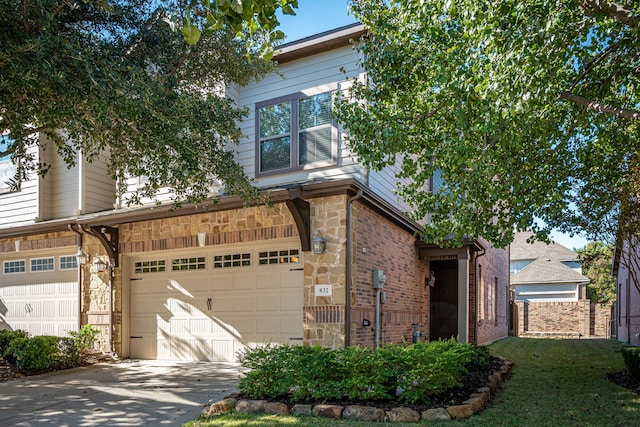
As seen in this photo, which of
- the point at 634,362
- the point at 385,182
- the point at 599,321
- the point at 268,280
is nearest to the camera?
the point at 634,362

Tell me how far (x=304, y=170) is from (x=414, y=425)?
5694 millimetres

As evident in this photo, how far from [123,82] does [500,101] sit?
4.59 metres

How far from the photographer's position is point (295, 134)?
33.3 ft

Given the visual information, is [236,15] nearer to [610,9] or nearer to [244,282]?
[610,9]

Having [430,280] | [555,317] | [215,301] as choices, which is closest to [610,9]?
[215,301]

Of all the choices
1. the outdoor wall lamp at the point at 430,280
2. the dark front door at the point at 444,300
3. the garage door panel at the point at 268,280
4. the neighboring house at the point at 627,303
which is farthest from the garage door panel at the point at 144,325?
the neighboring house at the point at 627,303

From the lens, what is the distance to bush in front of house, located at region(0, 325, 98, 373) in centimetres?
955

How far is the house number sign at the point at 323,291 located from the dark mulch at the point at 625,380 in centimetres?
486

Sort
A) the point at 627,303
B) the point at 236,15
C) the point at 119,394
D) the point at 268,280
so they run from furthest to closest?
1. the point at 627,303
2. the point at 268,280
3. the point at 119,394
4. the point at 236,15

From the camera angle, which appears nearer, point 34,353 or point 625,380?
point 625,380

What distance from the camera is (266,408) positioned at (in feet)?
19.2

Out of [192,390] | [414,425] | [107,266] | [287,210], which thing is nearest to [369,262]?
[287,210]

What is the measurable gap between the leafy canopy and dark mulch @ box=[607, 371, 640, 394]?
281 cm

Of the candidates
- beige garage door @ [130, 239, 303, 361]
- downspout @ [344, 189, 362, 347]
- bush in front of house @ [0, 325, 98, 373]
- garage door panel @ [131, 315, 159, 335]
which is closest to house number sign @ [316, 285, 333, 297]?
downspout @ [344, 189, 362, 347]
